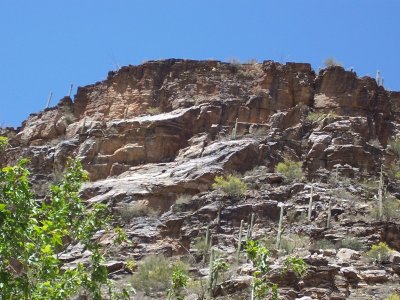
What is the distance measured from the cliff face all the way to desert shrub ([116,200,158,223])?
288mm

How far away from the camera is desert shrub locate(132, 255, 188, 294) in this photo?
23.8m

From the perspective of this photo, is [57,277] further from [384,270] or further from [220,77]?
Answer: [220,77]

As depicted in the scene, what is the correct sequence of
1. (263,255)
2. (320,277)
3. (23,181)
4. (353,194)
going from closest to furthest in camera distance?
(23,181) < (263,255) < (320,277) < (353,194)

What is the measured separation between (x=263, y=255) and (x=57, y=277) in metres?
3.32

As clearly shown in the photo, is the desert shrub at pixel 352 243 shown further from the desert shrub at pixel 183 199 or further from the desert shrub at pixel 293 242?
the desert shrub at pixel 183 199

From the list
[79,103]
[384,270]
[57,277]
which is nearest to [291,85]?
[79,103]

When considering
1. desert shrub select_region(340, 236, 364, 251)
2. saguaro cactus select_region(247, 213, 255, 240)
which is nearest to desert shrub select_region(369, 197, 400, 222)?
desert shrub select_region(340, 236, 364, 251)

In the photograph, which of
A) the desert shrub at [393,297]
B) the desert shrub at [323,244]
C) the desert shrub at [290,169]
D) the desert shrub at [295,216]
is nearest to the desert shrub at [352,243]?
the desert shrub at [323,244]

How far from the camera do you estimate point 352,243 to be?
81.3 feet

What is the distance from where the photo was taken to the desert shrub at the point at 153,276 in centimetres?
2383

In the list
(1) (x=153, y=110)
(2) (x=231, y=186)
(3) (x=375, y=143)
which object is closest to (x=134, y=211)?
(2) (x=231, y=186)

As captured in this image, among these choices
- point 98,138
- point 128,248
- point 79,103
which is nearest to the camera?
point 128,248

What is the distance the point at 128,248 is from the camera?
2736 cm

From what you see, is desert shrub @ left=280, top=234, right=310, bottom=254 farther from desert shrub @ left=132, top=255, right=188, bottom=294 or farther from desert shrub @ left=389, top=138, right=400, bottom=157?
desert shrub @ left=389, top=138, right=400, bottom=157
